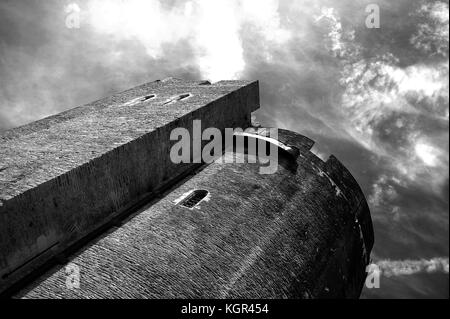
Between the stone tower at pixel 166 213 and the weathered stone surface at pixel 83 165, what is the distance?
0.03 metres

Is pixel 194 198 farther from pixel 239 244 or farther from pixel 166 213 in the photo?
pixel 239 244

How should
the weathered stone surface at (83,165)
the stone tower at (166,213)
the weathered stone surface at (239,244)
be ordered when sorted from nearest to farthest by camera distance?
the weathered stone surface at (83,165) < the stone tower at (166,213) < the weathered stone surface at (239,244)

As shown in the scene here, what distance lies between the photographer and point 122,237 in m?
8.40

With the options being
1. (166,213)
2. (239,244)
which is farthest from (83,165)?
(239,244)

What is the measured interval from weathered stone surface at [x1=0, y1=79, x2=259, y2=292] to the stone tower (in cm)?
3

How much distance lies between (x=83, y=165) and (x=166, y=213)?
199 centimetres

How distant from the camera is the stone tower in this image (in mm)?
7380

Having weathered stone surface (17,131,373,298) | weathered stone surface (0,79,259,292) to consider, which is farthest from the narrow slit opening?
weathered stone surface (0,79,259,292)

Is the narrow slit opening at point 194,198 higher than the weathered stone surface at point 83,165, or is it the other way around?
the weathered stone surface at point 83,165

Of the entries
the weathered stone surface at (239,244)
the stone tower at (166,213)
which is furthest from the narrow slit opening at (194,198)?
the weathered stone surface at (239,244)

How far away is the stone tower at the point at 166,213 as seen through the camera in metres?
7.38

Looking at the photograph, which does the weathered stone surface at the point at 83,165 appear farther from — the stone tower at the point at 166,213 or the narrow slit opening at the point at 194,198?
the narrow slit opening at the point at 194,198

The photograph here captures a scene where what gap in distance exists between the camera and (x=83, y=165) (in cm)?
816
